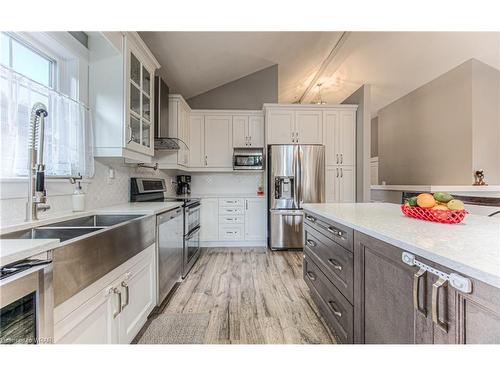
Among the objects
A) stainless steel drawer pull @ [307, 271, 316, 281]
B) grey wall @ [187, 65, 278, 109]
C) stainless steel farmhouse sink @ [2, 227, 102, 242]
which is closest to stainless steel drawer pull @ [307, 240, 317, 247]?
stainless steel drawer pull @ [307, 271, 316, 281]

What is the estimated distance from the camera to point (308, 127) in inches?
155

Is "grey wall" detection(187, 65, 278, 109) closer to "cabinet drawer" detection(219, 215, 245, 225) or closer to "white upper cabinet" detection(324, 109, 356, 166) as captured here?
"white upper cabinet" detection(324, 109, 356, 166)

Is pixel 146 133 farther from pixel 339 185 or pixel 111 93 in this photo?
pixel 339 185

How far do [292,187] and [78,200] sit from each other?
2.82 meters

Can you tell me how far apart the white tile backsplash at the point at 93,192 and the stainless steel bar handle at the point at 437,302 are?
6.25ft

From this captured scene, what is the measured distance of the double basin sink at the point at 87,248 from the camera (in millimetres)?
825

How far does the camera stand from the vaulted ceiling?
3.01 metres

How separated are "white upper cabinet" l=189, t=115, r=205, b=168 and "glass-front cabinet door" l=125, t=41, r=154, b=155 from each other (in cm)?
160

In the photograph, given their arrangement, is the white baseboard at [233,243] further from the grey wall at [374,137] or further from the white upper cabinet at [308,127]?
the grey wall at [374,137]

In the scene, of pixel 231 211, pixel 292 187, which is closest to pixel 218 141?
pixel 231 211

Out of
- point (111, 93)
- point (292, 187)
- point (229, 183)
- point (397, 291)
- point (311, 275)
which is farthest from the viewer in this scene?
Answer: point (229, 183)

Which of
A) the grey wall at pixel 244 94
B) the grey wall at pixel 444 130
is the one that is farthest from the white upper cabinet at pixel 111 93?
the grey wall at pixel 444 130
